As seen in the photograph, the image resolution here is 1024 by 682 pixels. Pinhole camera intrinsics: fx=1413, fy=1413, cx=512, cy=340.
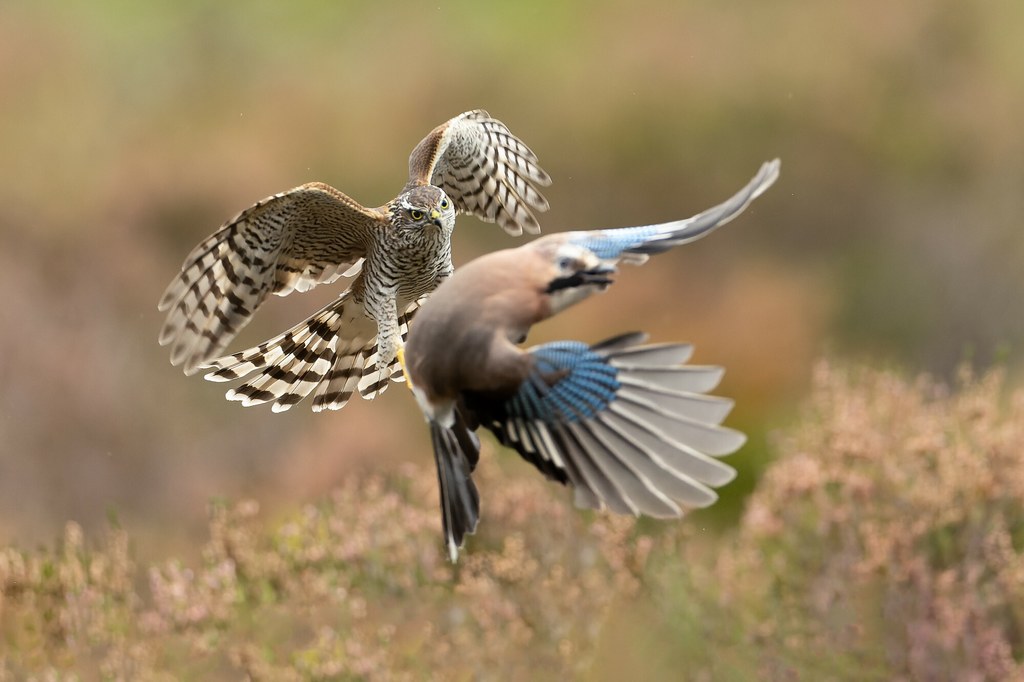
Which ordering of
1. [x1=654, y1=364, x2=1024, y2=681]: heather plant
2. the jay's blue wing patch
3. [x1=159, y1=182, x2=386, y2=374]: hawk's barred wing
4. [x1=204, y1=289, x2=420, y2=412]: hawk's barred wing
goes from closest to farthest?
1. the jay's blue wing patch
2. [x1=159, y1=182, x2=386, y2=374]: hawk's barred wing
3. [x1=204, y1=289, x2=420, y2=412]: hawk's barred wing
4. [x1=654, y1=364, x2=1024, y2=681]: heather plant

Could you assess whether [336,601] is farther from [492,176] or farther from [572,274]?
[572,274]

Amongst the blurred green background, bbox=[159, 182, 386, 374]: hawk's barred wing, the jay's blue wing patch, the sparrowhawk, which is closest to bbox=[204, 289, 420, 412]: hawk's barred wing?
the sparrowhawk

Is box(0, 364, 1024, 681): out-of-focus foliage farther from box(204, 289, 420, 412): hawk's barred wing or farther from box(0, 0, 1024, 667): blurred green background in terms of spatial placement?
box(0, 0, 1024, 667): blurred green background

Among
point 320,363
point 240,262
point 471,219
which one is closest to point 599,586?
point 320,363

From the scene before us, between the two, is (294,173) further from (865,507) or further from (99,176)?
(865,507)

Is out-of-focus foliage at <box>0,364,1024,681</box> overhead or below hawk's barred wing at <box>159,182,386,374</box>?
below

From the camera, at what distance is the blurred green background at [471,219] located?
31.4 feet

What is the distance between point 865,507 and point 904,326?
5452 mm

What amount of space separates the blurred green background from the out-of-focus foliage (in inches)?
111

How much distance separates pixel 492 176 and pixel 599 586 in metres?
1.90

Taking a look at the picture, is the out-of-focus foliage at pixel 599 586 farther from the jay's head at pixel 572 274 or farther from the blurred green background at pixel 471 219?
the blurred green background at pixel 471 219

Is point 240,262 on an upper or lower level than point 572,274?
upper

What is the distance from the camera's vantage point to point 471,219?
10664mm

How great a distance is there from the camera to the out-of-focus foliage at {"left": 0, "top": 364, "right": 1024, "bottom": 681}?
5.16m
